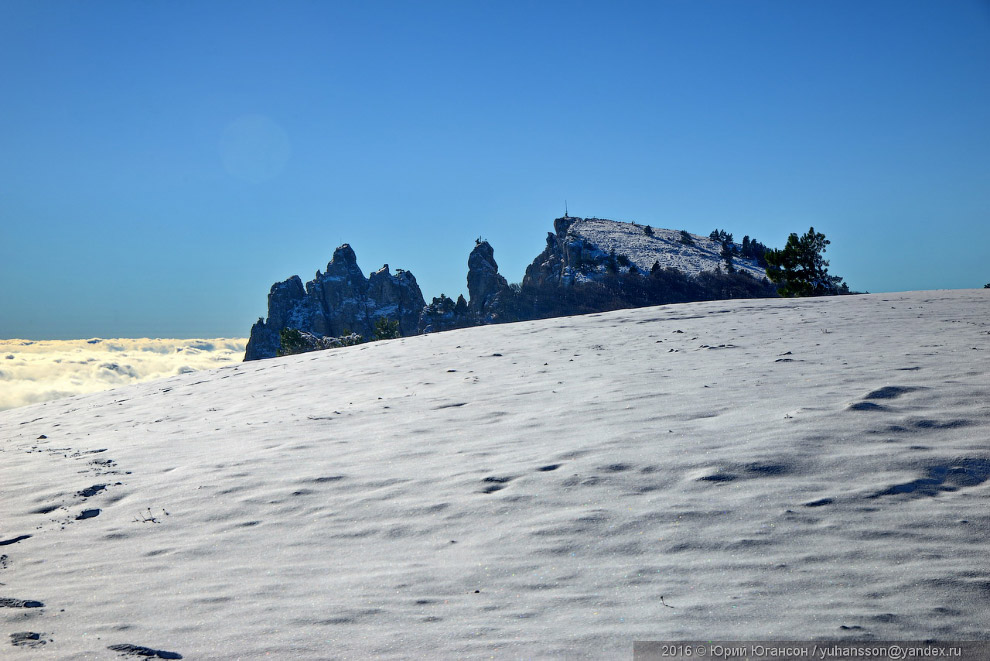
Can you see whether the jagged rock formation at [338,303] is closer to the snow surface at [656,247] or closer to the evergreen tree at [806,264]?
the snow surface at [656,247]

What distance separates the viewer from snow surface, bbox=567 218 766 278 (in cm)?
8144

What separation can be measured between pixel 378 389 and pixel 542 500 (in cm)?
579

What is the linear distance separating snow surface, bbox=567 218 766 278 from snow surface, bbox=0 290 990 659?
247 feet

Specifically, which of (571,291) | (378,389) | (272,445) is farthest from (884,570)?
(571,291)

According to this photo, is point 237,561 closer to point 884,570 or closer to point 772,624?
point 772,624

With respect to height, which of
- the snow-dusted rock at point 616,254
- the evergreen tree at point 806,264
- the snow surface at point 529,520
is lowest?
the snow surface at point 529,520

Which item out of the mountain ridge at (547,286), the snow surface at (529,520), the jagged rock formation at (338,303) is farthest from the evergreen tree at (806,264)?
the jagged rock formation at (338,303)

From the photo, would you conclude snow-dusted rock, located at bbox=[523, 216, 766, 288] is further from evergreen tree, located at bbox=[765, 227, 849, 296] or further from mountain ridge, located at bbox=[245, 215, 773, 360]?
evergreen tree, located at bbox=[765, 227, 849, 296]

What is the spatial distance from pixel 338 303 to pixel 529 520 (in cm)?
10111

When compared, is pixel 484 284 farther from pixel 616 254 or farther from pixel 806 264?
pixel 806 264

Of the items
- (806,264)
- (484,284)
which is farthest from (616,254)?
(806,264)

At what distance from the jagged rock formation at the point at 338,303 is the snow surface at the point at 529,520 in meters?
91.4

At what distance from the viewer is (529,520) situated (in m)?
3.94

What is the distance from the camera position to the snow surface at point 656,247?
81.4 meters
